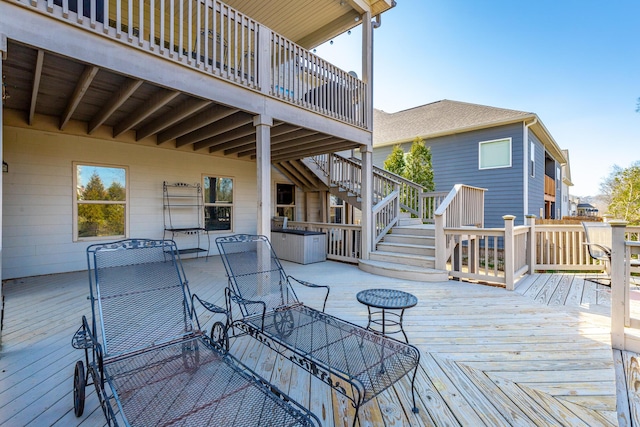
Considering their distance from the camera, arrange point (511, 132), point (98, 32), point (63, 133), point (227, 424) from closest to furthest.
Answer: point (227, 424) → point (98, 32) → point (63, 133) → point (511, 132)

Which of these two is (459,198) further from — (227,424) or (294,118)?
(227,424)

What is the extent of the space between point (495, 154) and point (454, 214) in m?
5.65

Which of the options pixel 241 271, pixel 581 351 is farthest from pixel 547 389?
pixel 241 271

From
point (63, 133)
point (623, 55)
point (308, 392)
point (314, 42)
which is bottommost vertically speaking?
point (308, 392)

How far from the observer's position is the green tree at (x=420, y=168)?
9.58 m

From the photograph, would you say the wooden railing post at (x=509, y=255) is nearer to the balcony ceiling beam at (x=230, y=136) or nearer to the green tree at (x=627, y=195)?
the balcony ceiling beam at (x=230, y=136)

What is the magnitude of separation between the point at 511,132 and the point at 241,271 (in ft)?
32.0

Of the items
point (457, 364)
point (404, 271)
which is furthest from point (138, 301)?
point (404, 271)

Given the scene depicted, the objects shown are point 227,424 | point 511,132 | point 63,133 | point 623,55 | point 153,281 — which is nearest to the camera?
point 227,424

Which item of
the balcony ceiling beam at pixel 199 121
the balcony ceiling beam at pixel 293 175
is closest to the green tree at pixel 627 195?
the balcony ceiling beam at pixel 293 175

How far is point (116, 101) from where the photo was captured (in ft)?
13.3

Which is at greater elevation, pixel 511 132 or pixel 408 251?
pixel 511 132

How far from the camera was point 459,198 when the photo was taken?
6.22m

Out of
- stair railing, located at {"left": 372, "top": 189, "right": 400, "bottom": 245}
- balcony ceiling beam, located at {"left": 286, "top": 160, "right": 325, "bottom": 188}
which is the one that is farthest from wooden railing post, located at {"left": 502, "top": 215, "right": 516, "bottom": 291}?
balcony ceiling beam, located at {"left": 286, "top": 160, "right": 325, "bottom": 188}
